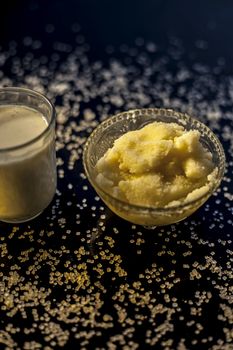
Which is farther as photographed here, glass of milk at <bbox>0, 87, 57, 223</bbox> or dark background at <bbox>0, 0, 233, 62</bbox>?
dark background at <bbox>0, 0, 233, 62</bbox>

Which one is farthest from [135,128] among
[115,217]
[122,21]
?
[122,21]

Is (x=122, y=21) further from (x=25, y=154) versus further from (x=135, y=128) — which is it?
(x=25, y=154)

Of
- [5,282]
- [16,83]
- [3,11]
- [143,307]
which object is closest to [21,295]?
[5,282]

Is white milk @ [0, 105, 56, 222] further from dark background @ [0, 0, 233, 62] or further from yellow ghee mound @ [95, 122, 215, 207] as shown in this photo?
dark background @ [0, 0, 233, 62]

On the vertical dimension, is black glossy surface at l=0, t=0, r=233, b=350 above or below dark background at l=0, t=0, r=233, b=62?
below

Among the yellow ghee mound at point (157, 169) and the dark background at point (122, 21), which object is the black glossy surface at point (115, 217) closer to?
the dark background at point (122, 21)

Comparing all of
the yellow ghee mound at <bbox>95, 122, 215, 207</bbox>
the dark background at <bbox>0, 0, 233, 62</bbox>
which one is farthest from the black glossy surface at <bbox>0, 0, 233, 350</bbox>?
the yellow ghee mound at <bbox>95, 122, 215, 207</bbox>
